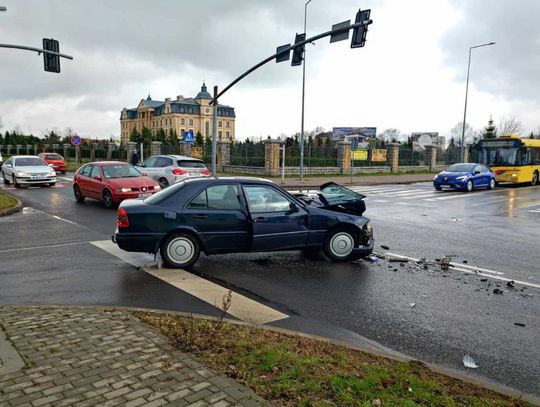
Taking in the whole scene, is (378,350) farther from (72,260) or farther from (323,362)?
(72,260)

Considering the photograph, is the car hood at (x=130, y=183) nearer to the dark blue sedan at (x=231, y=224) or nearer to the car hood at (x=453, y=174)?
the dark blue sedan at (x=231, y=224)

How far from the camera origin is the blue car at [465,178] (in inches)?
963

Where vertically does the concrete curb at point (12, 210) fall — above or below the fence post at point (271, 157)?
below

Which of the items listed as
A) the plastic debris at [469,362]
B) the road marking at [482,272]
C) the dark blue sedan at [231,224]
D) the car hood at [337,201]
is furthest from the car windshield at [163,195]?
the plastic debris at [469,362]

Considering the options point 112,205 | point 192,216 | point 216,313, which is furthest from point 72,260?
point 112,205

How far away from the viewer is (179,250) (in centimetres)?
740

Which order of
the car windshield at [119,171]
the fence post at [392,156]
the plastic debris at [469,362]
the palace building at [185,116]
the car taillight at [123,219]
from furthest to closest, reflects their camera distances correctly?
the palace building at [185,116], the fence post at [392,156], the car windshield at [119,171], the car taillight at [123,219], the plastic debris at [469,362]

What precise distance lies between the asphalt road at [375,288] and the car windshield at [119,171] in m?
4.58

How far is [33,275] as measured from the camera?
696 centimetres

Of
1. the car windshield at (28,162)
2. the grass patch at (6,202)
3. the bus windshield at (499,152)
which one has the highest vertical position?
the bus windshield at (499,152)

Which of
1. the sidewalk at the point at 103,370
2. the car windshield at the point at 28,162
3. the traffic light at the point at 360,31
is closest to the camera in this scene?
the sidewalk at the point at 103,370

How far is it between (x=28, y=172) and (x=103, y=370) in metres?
20.9

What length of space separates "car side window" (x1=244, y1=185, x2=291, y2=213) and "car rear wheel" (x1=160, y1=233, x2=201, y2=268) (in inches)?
44.6

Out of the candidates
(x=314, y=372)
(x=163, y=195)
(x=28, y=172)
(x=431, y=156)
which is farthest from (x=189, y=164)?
(x=431, y=156)
